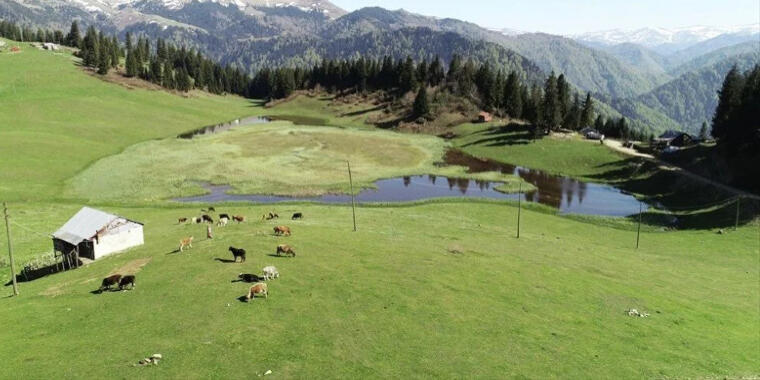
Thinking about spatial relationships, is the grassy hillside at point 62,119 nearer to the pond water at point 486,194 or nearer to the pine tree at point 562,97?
the pond water at point 486,194

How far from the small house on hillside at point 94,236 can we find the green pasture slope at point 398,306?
117 inches

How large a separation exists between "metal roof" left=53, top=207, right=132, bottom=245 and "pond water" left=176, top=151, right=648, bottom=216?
34230 millimetres

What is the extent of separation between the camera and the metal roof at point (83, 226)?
149 feet

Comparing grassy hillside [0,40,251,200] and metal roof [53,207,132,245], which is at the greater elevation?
grassy hillside [0,40,251,200]

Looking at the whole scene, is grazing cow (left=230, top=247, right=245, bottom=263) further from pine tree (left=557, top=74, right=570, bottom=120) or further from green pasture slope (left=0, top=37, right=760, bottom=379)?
pine tree (left=557, top=74, right=570, bottom=120)

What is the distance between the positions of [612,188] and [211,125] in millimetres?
138106

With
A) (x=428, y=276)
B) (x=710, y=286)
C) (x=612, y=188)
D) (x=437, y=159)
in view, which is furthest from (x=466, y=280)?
(x=437, y=159)

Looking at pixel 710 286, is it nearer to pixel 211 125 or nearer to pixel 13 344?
pixel 13 344

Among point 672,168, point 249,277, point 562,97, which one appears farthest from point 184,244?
point 562,97

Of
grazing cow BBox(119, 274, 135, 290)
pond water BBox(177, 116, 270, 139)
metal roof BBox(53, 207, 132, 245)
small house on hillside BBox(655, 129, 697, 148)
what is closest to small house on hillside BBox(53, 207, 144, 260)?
metal roof BBox(53, 207, 132, 245)

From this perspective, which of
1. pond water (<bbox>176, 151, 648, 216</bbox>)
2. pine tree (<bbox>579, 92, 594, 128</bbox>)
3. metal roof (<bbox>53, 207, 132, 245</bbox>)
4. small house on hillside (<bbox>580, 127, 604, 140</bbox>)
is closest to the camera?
metal roof (<bbox>53, 207, 132, 245</bbox>)

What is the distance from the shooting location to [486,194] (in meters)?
93.8

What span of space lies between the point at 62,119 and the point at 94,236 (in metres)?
110

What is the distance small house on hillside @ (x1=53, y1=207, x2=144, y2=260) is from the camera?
150 feet
